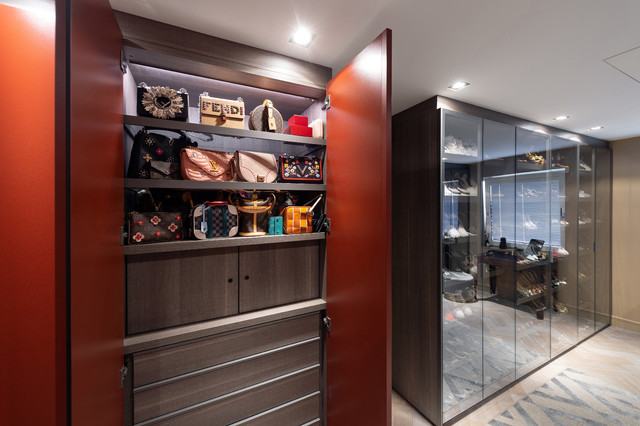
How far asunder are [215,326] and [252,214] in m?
0.67

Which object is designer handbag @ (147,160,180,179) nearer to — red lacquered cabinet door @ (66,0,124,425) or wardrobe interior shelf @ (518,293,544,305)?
red lacquered cabinet door @ (66,0,124,425)

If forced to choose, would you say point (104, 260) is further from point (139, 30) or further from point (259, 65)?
point (259, 65)

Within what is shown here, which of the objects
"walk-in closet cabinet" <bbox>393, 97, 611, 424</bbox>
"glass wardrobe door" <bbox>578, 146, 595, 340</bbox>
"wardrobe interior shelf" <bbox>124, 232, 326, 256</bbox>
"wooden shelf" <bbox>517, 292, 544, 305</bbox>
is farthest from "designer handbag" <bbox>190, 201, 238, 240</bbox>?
"glass wardrobe door" <bbox>578, 146, 595, 340</bbox>

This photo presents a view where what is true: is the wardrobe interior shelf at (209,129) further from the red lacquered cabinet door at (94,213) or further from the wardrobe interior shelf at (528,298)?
the wardrobe interior shelf at (528,298)

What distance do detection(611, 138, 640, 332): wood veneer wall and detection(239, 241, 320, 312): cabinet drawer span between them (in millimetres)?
4624

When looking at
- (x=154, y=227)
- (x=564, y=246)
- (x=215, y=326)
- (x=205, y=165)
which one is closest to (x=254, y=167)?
(x=205, y=165)

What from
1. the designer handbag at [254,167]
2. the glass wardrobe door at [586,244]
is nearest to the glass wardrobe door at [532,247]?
the glass wardrobe door at [586,244]

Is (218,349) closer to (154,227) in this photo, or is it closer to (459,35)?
(154,227)

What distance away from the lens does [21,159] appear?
0.86 meters

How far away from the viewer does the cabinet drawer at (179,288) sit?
1302 mm

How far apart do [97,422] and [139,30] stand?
171 centimetres

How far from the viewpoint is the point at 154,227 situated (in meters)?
1.31

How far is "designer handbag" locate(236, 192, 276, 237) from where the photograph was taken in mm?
1525

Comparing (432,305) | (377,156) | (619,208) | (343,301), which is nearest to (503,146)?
(432,305)
